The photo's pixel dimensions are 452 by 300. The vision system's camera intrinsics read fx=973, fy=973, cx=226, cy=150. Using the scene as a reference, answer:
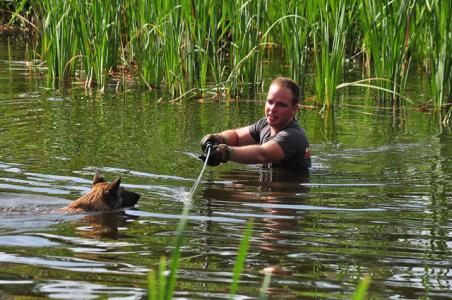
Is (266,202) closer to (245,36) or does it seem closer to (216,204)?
(216,204)

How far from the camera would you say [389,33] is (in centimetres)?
1034

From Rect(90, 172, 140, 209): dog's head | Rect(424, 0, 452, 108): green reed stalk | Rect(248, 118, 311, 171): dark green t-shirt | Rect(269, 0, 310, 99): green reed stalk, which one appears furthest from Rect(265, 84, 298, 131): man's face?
Rect(269, 0, 310, 99): green reed stalk

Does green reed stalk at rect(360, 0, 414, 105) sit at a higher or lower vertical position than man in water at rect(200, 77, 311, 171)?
higher

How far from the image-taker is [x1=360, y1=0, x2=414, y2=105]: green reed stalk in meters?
10.2

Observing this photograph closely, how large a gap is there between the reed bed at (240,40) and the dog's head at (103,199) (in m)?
4.13

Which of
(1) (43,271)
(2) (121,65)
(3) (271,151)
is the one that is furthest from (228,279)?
(2) (121,65)

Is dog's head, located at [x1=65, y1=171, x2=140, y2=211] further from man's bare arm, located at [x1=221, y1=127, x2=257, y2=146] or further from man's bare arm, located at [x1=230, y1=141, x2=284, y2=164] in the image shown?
man's bare arm, located at [x1=221, y1=127, x2=257, y2=146]

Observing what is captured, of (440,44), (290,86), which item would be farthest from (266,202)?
(440,44)

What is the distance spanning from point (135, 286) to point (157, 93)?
25.6 feet

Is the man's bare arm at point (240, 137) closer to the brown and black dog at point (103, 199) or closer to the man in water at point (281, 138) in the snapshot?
the man in water at point (281, 138)

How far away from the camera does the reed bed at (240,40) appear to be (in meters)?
10.3

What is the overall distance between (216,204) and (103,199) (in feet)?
2.79

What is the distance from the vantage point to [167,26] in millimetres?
11203

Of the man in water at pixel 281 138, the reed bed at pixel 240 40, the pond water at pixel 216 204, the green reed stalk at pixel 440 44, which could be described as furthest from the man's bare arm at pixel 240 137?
Answer: the green reed stalk at pixel 440 44
